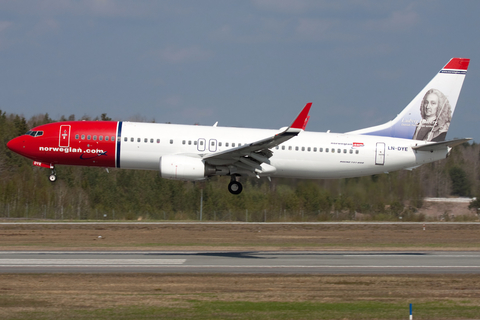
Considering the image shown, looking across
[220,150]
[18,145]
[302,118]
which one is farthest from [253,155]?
[18,145]

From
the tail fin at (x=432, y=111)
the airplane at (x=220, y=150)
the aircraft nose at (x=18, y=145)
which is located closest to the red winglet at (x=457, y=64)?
the tail fin at (x=432, y=111)

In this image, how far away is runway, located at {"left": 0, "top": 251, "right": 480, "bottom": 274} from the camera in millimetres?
20891

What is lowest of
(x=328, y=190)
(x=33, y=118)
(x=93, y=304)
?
(x=93, y=304)

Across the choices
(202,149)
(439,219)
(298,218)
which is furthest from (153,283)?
(439,219)

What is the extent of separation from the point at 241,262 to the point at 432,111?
19778 millimetres

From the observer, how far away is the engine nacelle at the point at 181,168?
29.8m

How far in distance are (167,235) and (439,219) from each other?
26.1 m

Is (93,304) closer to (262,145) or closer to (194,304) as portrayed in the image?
(194,304)

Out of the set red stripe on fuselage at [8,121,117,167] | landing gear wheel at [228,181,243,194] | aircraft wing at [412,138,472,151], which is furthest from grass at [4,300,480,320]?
aircraft wing at [412,138,472,151]

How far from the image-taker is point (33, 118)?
98.0 m

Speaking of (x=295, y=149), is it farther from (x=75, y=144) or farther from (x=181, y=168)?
(x=75, y=144)

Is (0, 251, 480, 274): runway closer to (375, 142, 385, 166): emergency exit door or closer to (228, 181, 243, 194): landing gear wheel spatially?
(228, 181, 243, 194): landing gear wheel

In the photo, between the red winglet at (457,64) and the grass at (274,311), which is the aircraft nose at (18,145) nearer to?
the grass at (274,311)

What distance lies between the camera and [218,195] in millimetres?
52031
